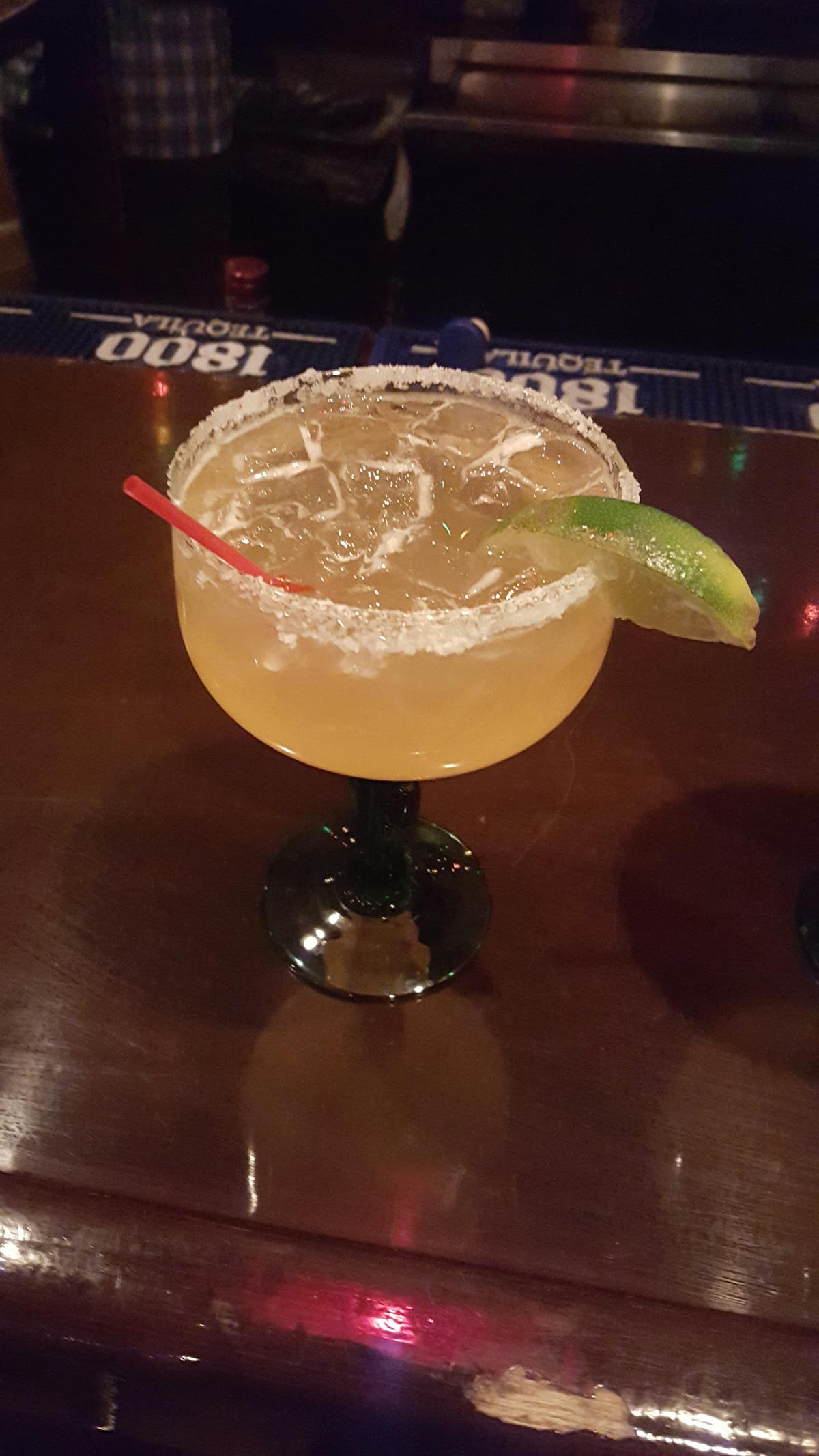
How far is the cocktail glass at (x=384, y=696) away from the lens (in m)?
0.68

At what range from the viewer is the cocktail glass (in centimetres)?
68

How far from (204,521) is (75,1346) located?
0.55 meters

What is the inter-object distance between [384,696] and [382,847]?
32cm

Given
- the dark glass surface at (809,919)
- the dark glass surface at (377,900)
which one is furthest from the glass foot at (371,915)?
the dark glass surface at (809,919)

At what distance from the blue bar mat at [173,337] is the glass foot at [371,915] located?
4.39 ft

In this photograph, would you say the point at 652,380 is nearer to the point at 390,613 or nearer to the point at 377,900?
the point at 377,900

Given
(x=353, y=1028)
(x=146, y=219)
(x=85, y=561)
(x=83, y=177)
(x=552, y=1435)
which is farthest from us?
(x=146, y=219)

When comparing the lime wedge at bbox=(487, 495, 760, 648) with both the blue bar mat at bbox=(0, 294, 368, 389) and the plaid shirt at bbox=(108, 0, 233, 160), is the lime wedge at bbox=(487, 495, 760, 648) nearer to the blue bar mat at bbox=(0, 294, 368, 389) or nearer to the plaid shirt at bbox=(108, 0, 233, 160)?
the blue bar mat at bbox=(0, 294, 368, 389)

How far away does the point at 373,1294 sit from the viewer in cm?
68

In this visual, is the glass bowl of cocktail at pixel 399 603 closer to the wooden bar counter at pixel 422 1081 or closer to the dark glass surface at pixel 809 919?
the wooden bar counter at pixel 422 1081

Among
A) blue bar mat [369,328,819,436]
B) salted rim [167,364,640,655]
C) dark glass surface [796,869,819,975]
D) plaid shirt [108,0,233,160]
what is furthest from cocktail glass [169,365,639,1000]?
plaid shirt [108,0,233,160]

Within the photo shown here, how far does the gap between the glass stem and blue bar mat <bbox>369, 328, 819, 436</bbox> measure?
49.7 inches

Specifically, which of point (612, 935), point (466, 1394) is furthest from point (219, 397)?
point (466, 1394)

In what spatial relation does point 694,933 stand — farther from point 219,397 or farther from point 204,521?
point 219,397
